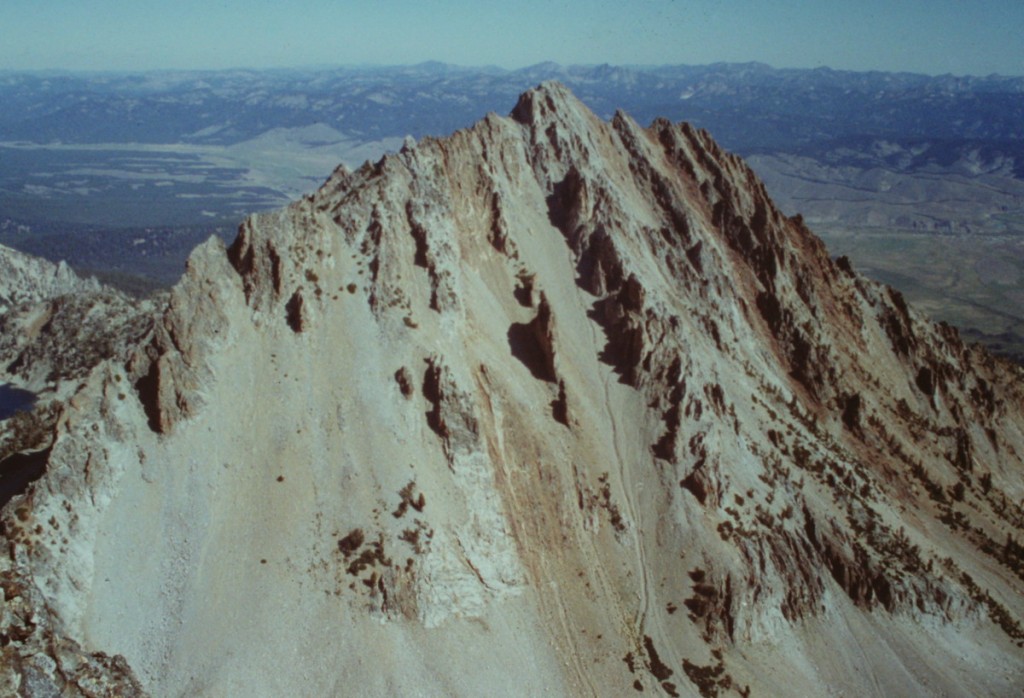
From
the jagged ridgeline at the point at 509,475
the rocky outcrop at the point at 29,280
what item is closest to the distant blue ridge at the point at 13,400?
the rocky outcrop at the point at 29,280

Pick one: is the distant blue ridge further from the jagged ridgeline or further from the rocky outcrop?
the jagged ridgeline

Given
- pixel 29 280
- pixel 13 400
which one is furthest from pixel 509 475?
pixel 29 280

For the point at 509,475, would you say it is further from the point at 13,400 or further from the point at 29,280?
the point at 29,280

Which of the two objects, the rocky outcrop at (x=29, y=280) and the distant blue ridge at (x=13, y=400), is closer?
the distant blue ridge at (x=13, y=400)

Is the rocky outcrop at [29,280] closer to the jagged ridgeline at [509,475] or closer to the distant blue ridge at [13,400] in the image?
the distant blue ridge at [13,400]

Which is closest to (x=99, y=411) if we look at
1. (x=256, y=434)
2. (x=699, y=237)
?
(x=256, y=434)

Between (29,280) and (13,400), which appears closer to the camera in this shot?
(13,400)

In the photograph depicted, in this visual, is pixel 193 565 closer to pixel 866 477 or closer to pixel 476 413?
pixel 476 413
